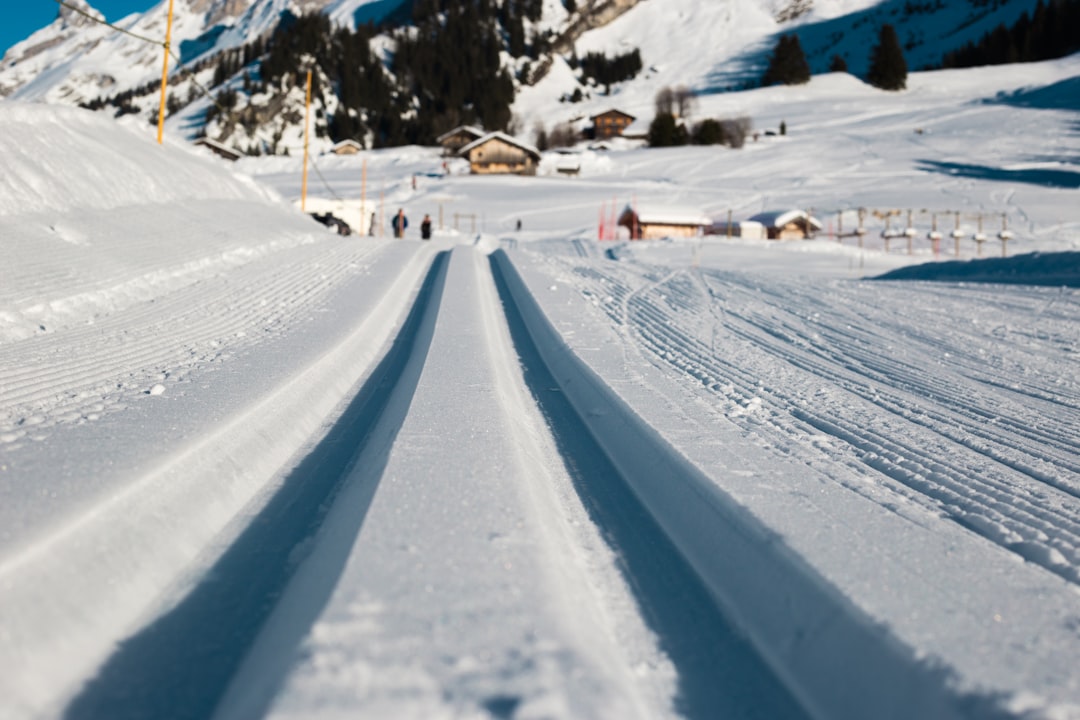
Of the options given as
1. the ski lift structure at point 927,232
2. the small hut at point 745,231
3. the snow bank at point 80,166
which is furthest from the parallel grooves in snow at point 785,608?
the small hut at point 745,231

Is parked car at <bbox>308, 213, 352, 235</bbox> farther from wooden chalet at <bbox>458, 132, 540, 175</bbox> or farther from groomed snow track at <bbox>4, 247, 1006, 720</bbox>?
Answer: wooden chalet at <bbox>458, 132, 540, 175</bbox>

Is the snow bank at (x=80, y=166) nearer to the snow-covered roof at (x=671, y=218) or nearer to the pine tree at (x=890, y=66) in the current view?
the snow-covered roof at (x=671, y=218)

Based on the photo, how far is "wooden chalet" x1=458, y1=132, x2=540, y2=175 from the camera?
67.7m

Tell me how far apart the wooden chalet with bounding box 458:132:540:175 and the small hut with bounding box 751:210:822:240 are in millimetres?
34096

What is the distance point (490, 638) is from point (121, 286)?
774 centimetres

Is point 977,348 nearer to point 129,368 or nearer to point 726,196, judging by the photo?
point 129,368

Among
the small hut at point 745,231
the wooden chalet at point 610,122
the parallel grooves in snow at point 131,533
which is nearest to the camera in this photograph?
the parallel grooves in snow at point 131,533

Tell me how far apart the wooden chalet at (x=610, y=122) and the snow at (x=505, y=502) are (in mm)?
86682

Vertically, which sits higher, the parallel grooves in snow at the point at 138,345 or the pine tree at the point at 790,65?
the pine tree at the point at 790,65

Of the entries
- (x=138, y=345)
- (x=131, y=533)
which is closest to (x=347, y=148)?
(x=138, y=345)

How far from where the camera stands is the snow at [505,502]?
195cm

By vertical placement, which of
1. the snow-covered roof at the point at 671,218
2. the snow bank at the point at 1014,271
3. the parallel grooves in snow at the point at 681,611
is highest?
the snow-covered roof at the point at 671,218

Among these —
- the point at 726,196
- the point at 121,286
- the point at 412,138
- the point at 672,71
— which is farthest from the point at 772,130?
the point at 121,286

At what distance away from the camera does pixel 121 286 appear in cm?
797
